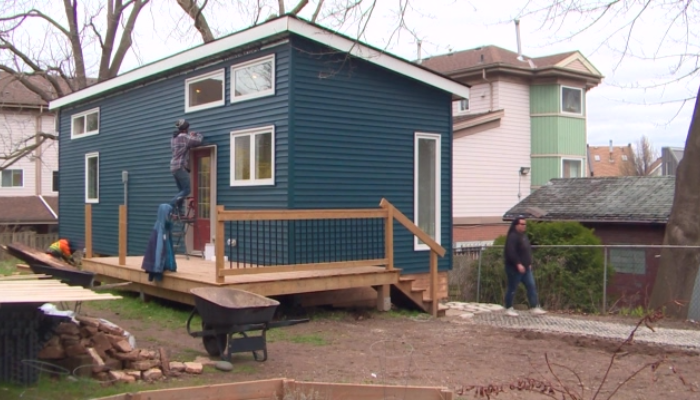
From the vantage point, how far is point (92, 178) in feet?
56.1

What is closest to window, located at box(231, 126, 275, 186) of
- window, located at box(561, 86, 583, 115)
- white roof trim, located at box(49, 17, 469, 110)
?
white roof trim, located at box(49, 17, 469, 110)

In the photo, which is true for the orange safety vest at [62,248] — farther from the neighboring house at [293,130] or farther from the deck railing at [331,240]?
the deck railing at [331,240]

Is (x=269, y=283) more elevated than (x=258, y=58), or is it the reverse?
(x=258, y=58)

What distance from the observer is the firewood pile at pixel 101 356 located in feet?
21.4

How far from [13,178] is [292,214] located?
24.7 m

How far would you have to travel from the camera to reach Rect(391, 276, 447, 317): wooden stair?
37.4ft

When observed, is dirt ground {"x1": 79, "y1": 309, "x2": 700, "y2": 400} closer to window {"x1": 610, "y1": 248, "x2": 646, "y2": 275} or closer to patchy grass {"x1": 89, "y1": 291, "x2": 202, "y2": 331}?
patchy grass {"x1": 89, "y1": 291, "x2": 202, "y2": 331}

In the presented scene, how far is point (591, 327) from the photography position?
34.8 feet

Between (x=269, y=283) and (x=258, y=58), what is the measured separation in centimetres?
386

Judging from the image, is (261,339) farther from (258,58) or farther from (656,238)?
(656,238)

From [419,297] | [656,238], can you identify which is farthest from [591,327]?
[656,238]

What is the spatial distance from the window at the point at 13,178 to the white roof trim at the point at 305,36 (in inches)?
713

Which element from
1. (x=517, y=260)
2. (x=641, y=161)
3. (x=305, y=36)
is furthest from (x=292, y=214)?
(x=641, y=161)

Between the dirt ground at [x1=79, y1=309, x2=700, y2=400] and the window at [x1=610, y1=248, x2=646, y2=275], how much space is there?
771 centimetres
